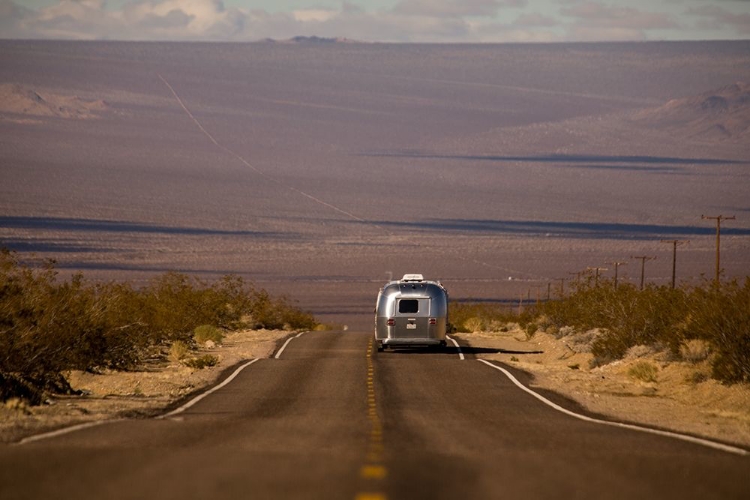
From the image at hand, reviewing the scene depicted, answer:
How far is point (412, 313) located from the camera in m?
39.1

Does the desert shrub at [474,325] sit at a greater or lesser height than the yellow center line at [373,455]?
lesser

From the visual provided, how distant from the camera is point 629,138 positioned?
191250 mm

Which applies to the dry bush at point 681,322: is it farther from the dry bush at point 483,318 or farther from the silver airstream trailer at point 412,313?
the dry bush at point 483,318

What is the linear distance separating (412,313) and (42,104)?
163m

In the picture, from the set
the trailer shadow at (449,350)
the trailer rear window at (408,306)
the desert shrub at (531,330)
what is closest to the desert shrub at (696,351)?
the trailer rear window at (408,306)

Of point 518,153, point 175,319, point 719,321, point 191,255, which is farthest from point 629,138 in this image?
point 719,321

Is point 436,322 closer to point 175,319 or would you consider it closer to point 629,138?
point 175,319

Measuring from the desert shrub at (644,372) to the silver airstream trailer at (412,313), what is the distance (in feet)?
27.8

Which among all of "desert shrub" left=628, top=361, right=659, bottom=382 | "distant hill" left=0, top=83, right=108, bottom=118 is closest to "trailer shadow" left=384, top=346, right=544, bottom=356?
"desert shrub" left=628, top=361, right=659, bottom=382

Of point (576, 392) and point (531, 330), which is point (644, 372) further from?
point (531, 330)

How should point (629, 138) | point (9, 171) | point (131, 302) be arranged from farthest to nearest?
point (629, 138)
point (9, 171)
point (131, 302)

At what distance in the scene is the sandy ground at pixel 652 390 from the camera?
71.2 ft

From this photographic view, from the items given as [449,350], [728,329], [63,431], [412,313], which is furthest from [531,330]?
[63,431]

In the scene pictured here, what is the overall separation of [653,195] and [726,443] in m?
135
